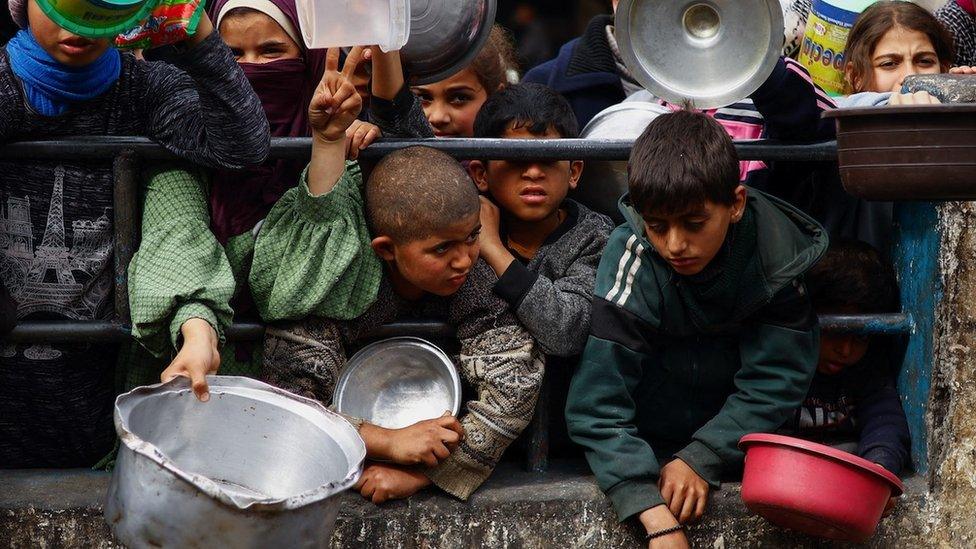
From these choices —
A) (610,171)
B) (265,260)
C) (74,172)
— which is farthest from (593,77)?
(74,172)

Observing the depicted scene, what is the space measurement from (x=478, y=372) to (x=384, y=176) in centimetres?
55

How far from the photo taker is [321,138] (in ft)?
9.64

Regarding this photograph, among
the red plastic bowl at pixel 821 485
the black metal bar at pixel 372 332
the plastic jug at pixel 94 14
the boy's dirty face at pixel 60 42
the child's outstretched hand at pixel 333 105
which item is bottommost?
the red plastic bowl at pixel 821 485

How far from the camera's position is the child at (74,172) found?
112 inches

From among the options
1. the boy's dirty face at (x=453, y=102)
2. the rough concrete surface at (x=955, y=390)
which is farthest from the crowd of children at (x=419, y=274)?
the boy's dirty face at (x=453, y=102)

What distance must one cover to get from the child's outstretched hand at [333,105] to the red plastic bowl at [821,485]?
125 cm

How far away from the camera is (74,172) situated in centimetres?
300

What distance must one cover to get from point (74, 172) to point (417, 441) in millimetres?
1074

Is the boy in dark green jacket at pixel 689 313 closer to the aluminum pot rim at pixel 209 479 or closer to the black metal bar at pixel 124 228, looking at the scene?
the aluminum pot rim at pixel 209 479

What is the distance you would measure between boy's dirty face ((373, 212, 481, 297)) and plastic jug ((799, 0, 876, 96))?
1789mm

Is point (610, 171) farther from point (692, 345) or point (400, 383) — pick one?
point (400, 383)

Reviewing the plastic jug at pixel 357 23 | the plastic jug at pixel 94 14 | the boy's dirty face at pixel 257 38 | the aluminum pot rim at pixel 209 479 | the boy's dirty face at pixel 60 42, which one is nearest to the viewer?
the aluminum pot rim at pixel 209 479

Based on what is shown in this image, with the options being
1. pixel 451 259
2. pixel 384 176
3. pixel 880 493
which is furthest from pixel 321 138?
pixel 880 493

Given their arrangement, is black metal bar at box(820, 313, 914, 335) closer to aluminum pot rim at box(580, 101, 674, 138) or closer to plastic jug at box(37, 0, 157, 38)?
aluminum pot rim at box(580, 101, 674, 138)
